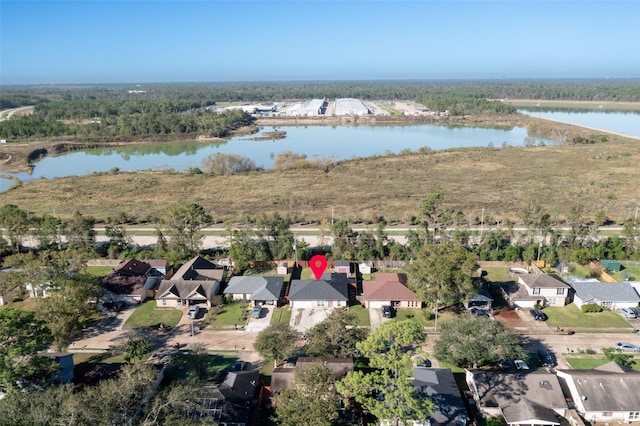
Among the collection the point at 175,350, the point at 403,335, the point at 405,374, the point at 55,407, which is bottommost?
the point at 175,350

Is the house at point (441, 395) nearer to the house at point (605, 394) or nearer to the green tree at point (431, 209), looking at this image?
the house at point (605, 394)

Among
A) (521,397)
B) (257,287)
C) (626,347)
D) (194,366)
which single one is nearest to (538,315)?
(626,347)

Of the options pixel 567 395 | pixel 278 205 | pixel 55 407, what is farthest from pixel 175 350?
pixel 278 205

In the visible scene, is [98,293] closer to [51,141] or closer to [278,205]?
[278,205]

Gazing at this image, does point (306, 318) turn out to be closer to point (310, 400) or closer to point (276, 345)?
point (276, 345)

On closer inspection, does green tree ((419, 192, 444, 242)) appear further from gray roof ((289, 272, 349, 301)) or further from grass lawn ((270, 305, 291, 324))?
grass lawn ((270, 305, 291, 324))
